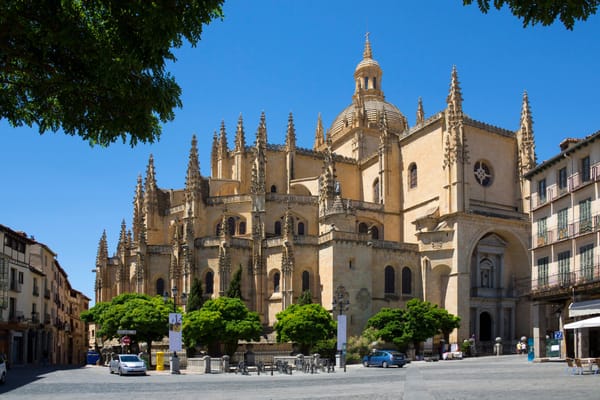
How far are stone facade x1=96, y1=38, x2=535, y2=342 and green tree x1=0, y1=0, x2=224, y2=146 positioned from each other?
39.1m

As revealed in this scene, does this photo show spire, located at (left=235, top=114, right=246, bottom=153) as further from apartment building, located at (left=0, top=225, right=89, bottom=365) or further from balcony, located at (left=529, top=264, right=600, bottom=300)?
balcony, located at (left=529, top=264, right=600, bottom=300)

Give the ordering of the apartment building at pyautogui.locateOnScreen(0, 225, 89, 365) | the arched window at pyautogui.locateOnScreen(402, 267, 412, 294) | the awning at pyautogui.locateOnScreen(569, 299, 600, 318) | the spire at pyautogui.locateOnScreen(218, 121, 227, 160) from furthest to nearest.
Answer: the spire at pyautogui.locateOnScreen(218, 121, 227, 160) < the arched window at pyautogui.locateOnScreen(402, 267, 412, 294) < the apartment building at pyautogui.locateOnScreen(0, 225, 89, 365) < the awning at pyautogui.locateOnScreen(569, 299, 600, 318)

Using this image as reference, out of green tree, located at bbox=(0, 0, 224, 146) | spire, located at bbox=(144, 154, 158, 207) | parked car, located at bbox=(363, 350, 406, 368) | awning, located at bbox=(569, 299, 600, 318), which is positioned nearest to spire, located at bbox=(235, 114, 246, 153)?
spire, located at bbox=(144, 154, 158, 207)

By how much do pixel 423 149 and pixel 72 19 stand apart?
155 ft

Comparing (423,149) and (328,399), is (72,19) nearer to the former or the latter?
(328,399)

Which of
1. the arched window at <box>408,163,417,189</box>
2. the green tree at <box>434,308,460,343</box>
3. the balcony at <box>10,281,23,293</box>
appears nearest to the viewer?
the balcony at <box>10,281,23,293</box>

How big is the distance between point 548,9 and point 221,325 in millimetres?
35005

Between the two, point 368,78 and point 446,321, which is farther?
point 368,78

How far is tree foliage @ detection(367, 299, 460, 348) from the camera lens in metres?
44.7

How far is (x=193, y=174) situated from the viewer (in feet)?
179

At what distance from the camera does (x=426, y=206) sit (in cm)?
5350

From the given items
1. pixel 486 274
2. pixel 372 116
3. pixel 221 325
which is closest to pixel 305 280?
pixel 221 325

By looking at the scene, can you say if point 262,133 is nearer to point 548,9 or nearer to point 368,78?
point 368,78

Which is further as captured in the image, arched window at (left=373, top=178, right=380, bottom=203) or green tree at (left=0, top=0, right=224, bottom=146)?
arched window at (left=373, top=178, right=380, bottom=203)
